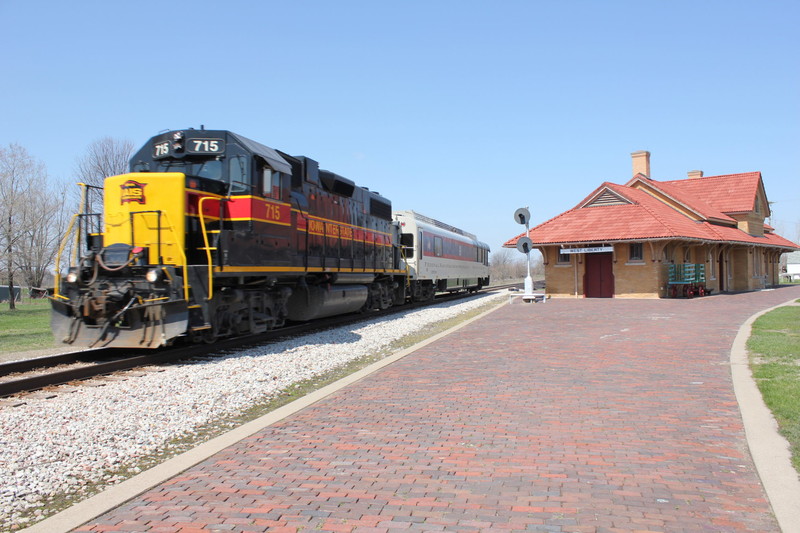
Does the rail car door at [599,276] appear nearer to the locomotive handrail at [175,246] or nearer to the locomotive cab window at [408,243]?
the locomotive cab window at [408,243]

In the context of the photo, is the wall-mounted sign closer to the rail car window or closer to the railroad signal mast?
the railroad signal mast

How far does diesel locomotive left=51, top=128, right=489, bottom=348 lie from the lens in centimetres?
973

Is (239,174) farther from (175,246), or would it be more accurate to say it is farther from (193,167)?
(175,246)

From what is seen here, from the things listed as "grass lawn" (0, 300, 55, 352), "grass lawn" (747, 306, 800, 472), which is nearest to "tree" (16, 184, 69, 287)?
"grass lawn" (0, 300, 55, 352)

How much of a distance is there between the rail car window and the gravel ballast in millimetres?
3045

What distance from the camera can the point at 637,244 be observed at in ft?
85.6

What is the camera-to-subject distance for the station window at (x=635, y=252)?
25.9 m

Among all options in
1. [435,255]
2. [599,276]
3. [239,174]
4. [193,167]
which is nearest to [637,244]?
[599,276]

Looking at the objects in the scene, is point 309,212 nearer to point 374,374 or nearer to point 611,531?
point 374,374

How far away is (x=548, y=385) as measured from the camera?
7746 millimetres

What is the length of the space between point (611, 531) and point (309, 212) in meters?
11.5

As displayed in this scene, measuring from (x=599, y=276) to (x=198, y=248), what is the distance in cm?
2090

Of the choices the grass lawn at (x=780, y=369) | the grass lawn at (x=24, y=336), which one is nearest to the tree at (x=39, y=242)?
Answer: the grass lawn at (x=24, y=336)

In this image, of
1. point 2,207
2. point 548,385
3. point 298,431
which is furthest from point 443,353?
point 2,207
